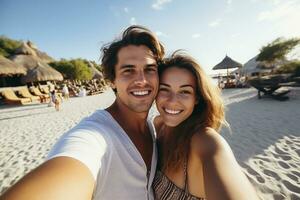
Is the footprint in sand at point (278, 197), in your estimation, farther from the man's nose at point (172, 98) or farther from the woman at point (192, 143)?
the man's nose at point (172, 98)

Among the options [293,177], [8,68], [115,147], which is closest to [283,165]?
[293,177]

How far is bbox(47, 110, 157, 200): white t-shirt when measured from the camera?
120 centimetres

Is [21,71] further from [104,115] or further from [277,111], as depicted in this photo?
[104,115]

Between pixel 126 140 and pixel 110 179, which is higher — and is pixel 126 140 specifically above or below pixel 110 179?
above

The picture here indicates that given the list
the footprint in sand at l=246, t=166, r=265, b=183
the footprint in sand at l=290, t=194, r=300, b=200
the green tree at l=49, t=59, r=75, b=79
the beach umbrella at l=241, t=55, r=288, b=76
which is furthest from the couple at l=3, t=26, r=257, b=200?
the green tree at l=49, t=59, r=75, b=79

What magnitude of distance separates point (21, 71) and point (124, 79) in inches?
935

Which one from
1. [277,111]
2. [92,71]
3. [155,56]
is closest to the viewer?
[155,56]

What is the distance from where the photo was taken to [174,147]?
1.93m

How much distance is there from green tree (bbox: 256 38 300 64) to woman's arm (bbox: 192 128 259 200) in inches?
1259

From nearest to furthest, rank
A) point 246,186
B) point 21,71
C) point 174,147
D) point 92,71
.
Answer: point 246,186 → point 174,147 → point 21,71 → point 92,71

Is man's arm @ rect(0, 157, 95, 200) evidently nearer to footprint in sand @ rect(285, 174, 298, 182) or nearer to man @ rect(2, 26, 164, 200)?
man @ rect(2, 26, 164, 200)

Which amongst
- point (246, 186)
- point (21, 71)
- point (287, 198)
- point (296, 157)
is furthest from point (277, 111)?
point (21, 71)

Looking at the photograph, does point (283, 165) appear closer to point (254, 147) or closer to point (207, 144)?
point (254, 147)

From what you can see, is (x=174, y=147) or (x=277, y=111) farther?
(x=277, y=111)
